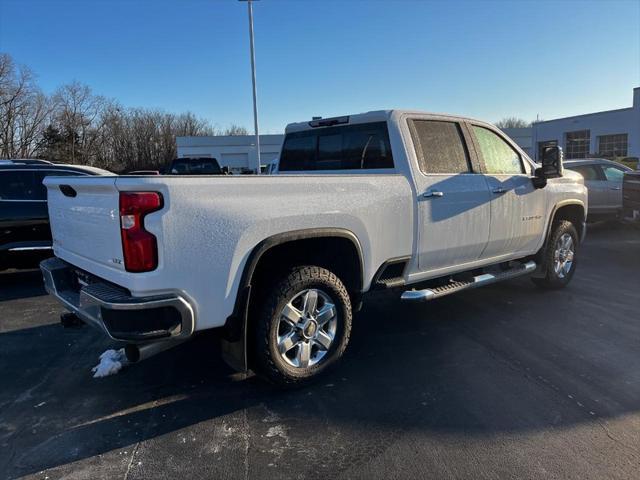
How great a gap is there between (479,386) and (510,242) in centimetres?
218

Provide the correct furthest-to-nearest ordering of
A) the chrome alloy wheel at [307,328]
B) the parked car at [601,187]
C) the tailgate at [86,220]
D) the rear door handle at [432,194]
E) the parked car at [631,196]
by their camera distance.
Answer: the parked car at [601,187] < the parked car at [631,196] < the rear door handle at [432,194] < the chrome alloy wheel at [307,328] < the tailgate at [86,220]

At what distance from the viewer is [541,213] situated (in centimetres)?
569

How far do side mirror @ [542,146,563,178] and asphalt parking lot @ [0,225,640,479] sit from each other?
5.16 ft

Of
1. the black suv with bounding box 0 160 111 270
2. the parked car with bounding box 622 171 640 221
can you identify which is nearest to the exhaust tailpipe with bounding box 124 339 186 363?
the black suv with bounding box 0 160 111 270

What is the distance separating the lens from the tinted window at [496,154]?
508 cm

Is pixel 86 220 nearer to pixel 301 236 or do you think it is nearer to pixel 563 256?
pixel 301 236

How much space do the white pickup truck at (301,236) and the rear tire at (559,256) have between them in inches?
20.4

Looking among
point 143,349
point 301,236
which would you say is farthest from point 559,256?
point 143,349

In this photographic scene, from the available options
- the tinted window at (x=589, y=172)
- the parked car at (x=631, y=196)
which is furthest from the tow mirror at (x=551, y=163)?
the tinted window at (x=589, y=172)

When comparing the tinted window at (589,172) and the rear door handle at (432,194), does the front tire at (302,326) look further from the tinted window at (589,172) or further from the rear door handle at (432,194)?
the tinted window at (589,172)

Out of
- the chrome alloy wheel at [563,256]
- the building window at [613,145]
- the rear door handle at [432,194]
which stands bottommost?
the chrome alloy wheel at [563,256]

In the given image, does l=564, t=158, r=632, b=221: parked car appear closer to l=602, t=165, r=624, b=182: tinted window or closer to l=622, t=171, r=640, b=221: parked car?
l=602, t=165, r=624, b=182: tinted window

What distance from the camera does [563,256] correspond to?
20.9 feet

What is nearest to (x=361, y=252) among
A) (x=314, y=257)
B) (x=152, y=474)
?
(x=314, y=257)
